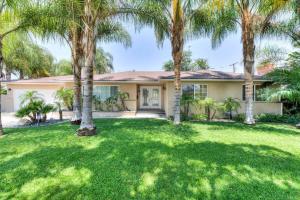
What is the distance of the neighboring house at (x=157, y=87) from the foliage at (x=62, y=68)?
1405cm

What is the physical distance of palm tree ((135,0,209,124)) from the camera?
10438 millimetres

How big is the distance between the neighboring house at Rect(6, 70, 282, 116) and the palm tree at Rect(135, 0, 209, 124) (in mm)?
4254

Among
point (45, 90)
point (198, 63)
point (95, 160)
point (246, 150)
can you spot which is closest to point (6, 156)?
point (95, 160)

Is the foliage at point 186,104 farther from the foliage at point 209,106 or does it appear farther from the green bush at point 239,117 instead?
the green bush at point 239,117

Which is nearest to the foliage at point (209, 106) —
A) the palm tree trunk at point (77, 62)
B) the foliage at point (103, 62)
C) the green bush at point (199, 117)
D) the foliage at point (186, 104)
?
the green bush at point (199, 117)

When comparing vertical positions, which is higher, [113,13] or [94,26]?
[113,13]

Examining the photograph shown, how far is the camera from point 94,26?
29.8 feet

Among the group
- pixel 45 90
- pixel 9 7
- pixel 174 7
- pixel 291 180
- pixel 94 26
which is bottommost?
pixel 291 180

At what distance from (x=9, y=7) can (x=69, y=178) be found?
768 cm

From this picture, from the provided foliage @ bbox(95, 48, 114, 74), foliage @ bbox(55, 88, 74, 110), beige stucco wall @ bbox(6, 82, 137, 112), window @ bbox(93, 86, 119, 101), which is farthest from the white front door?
foliage @ bbox(95, 48, 114, 74)

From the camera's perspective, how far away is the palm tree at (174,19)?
10.4 meters

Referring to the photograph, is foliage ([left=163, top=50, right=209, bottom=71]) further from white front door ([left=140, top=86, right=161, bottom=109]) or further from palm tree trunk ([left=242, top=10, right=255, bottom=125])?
palm tree trunk ([left=242, top=10, right=255, bottom=125])

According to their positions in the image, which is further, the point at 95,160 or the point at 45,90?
the point at 45,90

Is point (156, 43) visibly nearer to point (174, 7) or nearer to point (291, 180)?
point (174, 7)
